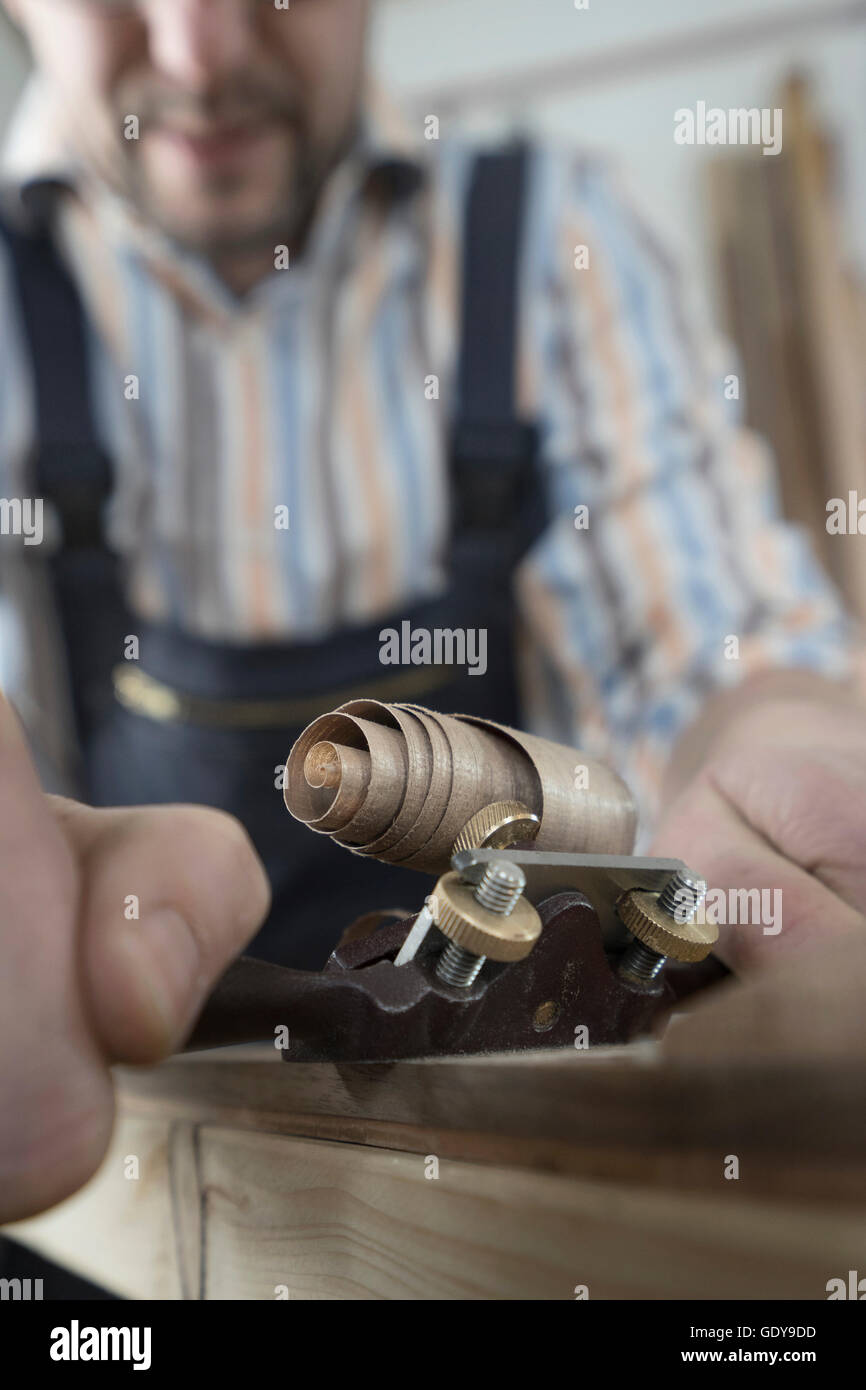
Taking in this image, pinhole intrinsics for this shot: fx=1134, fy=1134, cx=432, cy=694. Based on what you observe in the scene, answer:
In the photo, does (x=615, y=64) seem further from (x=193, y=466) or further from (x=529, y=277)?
(x=193, y=466)

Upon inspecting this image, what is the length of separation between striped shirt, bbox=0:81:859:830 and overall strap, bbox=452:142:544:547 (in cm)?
2

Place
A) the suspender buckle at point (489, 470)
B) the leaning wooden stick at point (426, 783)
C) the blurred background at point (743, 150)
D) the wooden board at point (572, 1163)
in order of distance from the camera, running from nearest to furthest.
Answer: the wooden board at point (572, 1163) → the leaning wooden stick at point (426, 783) → the suspender buckle at point (489, 470) → the blurred background at point (743, 150)

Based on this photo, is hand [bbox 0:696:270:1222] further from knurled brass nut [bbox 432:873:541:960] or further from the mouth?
the mouth

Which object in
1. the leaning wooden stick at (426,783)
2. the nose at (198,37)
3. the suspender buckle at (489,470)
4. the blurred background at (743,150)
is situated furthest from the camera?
the blurred background at (743,150)

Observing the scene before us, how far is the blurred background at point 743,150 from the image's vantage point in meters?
1.71

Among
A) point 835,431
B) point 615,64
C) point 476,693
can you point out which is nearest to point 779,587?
point 476,693

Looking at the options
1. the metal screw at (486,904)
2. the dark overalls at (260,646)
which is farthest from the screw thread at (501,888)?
the dark overalls at (260,646)

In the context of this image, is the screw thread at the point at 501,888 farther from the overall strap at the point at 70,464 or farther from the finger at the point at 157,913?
the overall strap at the point at 70,464

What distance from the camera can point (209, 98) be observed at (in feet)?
2.35

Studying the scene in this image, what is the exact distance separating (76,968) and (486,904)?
9cm

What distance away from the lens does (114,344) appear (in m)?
0.83

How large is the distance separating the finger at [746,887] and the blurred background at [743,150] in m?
1.36

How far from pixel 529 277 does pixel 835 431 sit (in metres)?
→ 0.98

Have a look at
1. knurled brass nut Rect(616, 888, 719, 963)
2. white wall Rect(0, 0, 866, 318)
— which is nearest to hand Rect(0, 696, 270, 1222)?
knurled brass nut Rect(616, 888, 719, 963)
